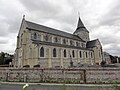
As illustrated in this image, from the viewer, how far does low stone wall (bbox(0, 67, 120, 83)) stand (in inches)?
560

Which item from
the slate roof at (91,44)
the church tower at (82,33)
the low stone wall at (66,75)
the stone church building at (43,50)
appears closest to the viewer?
the low stone wall at (66,75)

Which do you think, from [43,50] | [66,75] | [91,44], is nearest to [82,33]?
[91,44]

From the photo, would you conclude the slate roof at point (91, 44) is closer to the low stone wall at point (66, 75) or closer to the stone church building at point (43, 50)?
the stone church building at point (43, 50)

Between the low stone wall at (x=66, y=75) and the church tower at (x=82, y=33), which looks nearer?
the low stone wall at (x=66, y=75)

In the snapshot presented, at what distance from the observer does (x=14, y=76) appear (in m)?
18.1

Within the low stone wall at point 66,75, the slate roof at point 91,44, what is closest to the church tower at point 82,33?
the slate roof at point 91,44

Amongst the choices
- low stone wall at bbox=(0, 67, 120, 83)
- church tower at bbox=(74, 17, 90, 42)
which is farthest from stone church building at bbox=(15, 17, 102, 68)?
low stone wall at bbox=(0, 67, 120, 83)

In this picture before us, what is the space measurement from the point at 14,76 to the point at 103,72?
41.4 ft

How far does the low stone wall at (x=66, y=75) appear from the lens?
560 inches

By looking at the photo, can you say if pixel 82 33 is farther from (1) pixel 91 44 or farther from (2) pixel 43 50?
(2) pixel 43 50

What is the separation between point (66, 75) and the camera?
51.1ft

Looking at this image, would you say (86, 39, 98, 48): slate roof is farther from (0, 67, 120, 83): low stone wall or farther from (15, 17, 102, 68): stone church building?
(0, 67, 120, 83): low stone wall

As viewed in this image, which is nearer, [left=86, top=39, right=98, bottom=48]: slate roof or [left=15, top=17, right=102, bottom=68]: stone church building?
[left=15, top=17, right=102, bottom=68]: stone church building

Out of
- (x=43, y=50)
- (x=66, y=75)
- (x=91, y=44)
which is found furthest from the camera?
(x=91, y=44)
